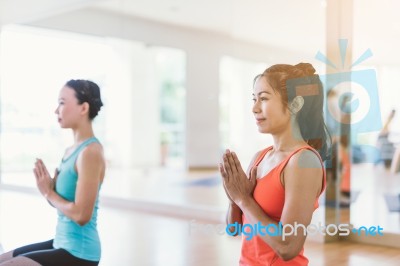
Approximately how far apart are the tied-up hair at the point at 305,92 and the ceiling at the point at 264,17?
7.16ft

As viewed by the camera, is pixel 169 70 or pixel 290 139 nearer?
pixel 290 139

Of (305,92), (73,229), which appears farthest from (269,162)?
(73,229)

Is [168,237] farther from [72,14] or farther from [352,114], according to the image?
[72,14]

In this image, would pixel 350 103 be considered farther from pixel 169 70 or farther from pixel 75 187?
pixel 169 70

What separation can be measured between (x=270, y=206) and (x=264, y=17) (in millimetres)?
4378

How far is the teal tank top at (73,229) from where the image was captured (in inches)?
74.9

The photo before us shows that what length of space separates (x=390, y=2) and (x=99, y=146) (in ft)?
8.83

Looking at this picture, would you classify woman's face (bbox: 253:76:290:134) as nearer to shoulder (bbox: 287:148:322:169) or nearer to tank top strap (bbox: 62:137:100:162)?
shoulder (bbox: 287:148:322:169)

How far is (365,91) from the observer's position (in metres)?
2.34

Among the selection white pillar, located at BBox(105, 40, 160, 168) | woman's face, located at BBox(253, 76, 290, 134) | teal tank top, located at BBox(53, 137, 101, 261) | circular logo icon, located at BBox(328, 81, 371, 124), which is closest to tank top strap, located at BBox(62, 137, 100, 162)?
teal tank top, located at BBox(53, 137, 101, 261)

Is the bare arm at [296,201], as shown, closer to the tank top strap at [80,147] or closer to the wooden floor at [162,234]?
the tank top strap at [80,147]

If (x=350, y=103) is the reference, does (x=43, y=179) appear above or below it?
below

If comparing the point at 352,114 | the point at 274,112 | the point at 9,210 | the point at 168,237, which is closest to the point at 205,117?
the point at 9,210

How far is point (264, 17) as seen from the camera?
5438 millimetres
